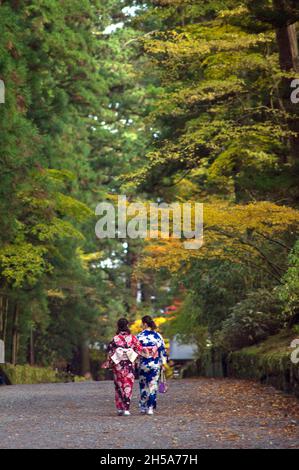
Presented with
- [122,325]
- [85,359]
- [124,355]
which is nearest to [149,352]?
[124,355]

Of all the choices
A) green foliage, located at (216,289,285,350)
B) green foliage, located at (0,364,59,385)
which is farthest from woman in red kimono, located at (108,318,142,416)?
green foliage, located at (0,364,59,385)

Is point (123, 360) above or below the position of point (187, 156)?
below

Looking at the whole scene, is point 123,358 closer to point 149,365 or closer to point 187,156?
point 149,365

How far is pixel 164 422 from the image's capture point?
14.9m

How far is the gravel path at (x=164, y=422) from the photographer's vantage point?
39.7ft

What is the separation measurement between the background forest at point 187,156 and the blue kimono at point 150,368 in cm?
234

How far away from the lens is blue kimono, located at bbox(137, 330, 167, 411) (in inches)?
661

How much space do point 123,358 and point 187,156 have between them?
10433 mm
